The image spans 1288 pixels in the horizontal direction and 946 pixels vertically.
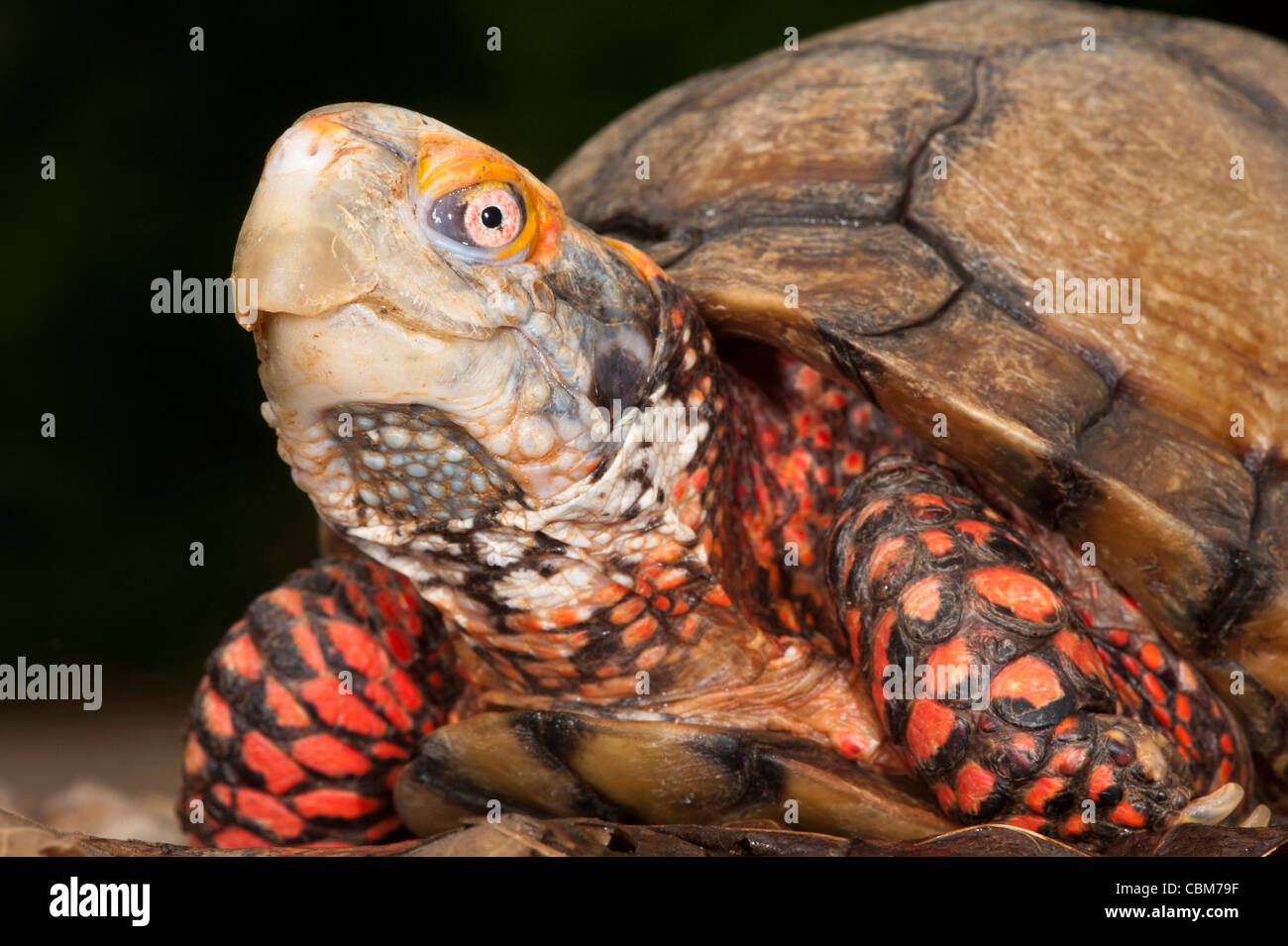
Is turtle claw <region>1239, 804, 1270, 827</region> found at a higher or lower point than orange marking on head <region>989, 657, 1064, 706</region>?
lower

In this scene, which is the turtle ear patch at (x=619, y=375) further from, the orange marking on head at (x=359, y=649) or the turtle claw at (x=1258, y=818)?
the turtle claw at (x=1258, y=818)

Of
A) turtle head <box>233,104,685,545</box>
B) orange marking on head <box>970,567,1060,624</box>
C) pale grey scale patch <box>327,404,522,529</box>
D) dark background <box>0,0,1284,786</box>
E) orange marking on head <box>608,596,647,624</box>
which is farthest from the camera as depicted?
dark background <box>0,0,1284,786</box>

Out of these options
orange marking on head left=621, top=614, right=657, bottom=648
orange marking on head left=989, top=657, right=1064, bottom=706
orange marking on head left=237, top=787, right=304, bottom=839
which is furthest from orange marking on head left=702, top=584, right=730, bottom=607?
orange marking on head left=237, top=787, right=304, bottom=839

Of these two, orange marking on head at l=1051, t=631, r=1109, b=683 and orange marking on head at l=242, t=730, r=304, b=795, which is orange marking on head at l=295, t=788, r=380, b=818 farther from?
orange marking on head at l=1051, t=631, r=1109, b=683

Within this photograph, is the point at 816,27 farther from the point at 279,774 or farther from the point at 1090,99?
the point at 279,774
